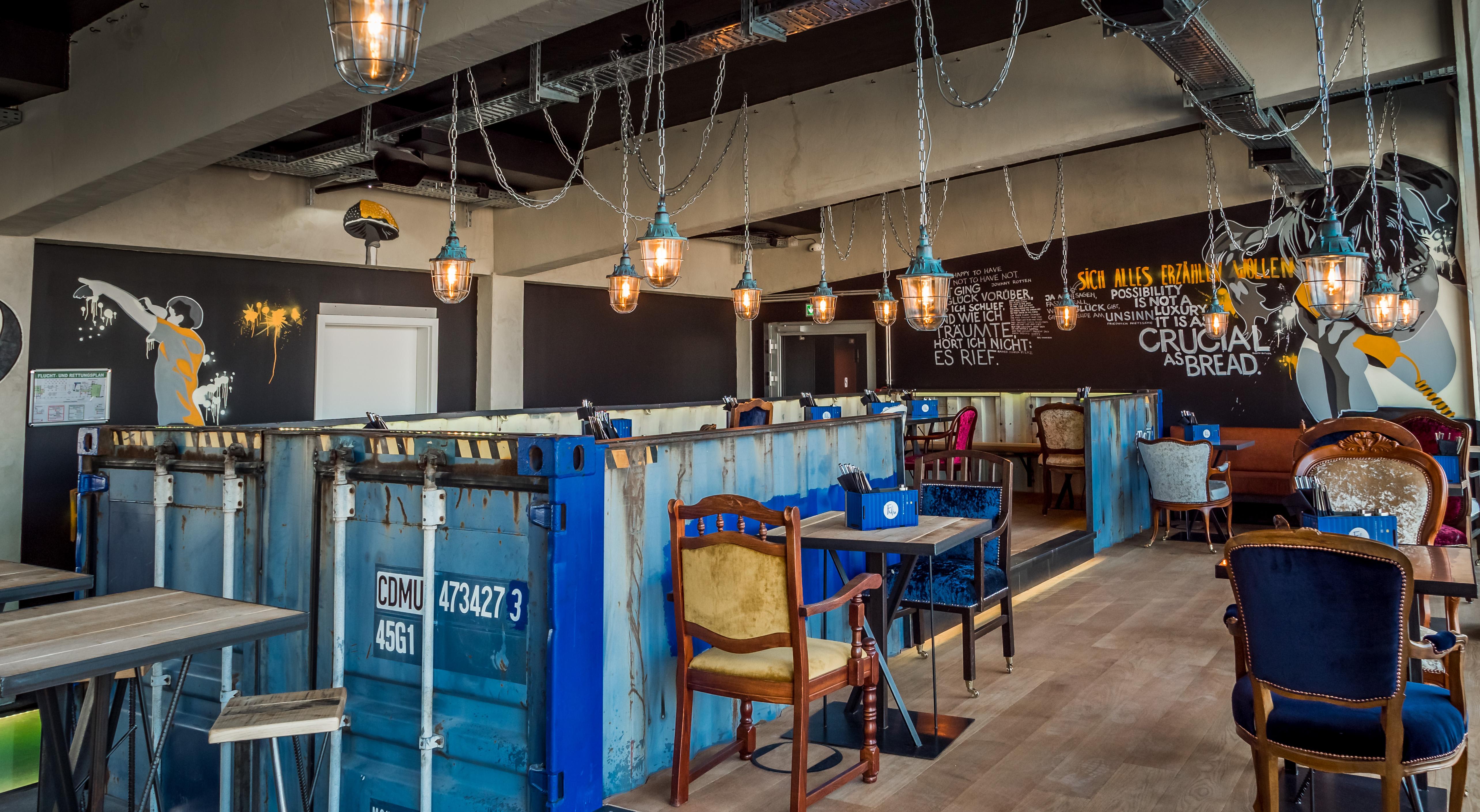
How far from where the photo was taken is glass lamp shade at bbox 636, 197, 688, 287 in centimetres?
479

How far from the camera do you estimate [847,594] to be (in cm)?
316

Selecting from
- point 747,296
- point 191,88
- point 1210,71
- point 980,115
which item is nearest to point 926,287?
point 1210,71

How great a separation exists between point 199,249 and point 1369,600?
826cm

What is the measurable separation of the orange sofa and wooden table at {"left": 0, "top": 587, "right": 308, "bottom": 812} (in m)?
9.37

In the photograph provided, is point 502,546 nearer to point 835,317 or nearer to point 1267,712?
point 1267,712

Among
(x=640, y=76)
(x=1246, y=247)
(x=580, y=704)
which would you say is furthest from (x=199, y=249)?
(x=1246, y=247)

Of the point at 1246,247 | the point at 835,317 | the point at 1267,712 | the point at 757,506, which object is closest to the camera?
the point at 1267,712

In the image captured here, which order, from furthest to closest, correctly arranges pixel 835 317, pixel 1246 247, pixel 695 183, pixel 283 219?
pixel 835 317
pixel 1246 247
pixel 695 183
pixel 283 219

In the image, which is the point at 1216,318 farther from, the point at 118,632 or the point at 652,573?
the point at 118,632

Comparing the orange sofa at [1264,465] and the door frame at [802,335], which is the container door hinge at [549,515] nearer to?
the orange sofa at [1264,465]

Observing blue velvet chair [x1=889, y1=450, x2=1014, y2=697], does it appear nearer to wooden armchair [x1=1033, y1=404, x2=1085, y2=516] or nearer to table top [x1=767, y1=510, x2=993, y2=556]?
table top [x1=767, y1=510, x2=993, y2=556]

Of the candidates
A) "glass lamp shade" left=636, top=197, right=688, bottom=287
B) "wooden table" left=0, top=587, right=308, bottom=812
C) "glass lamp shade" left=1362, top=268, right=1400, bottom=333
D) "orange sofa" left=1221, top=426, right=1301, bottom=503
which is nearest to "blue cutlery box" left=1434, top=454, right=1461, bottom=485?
"glass lamp shade" left=1362, top=268, right=1400, bottom=333

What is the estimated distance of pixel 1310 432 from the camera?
17.1 ft

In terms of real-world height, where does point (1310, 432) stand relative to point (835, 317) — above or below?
below
